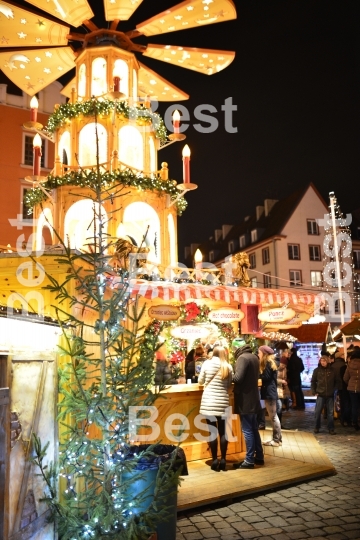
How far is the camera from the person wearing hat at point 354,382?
40.4ft

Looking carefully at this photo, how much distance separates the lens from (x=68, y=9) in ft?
44.1

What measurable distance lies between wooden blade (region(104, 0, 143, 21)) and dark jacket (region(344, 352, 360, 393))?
11233mm

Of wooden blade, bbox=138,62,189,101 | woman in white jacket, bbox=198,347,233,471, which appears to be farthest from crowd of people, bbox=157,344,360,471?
wooden blade, bbox=138,62,189,101

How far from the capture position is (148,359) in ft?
15.3

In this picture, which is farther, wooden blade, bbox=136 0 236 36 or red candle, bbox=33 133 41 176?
wooden blade, bbox=136 0 236 36

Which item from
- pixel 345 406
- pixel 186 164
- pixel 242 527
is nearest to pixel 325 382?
pixel 345 406

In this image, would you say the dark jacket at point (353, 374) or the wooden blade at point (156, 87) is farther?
the wooden blade at point (156, 87)

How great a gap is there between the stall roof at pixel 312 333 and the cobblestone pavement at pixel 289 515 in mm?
18483

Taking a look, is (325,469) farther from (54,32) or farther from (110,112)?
(54,32)

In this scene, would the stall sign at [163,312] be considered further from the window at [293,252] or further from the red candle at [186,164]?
the window at [293,252]

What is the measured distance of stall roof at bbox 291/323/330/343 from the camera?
26.0 m

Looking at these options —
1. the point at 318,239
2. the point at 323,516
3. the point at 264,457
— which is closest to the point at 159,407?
the point at 264,457

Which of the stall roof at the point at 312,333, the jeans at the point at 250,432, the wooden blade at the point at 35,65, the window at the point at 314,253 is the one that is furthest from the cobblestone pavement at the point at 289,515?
the window at the point at 314,253

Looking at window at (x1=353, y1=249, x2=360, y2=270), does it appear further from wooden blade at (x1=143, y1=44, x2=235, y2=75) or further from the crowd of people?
wooden blade at (x1=143, y1=44, x2=235, y2=75)
